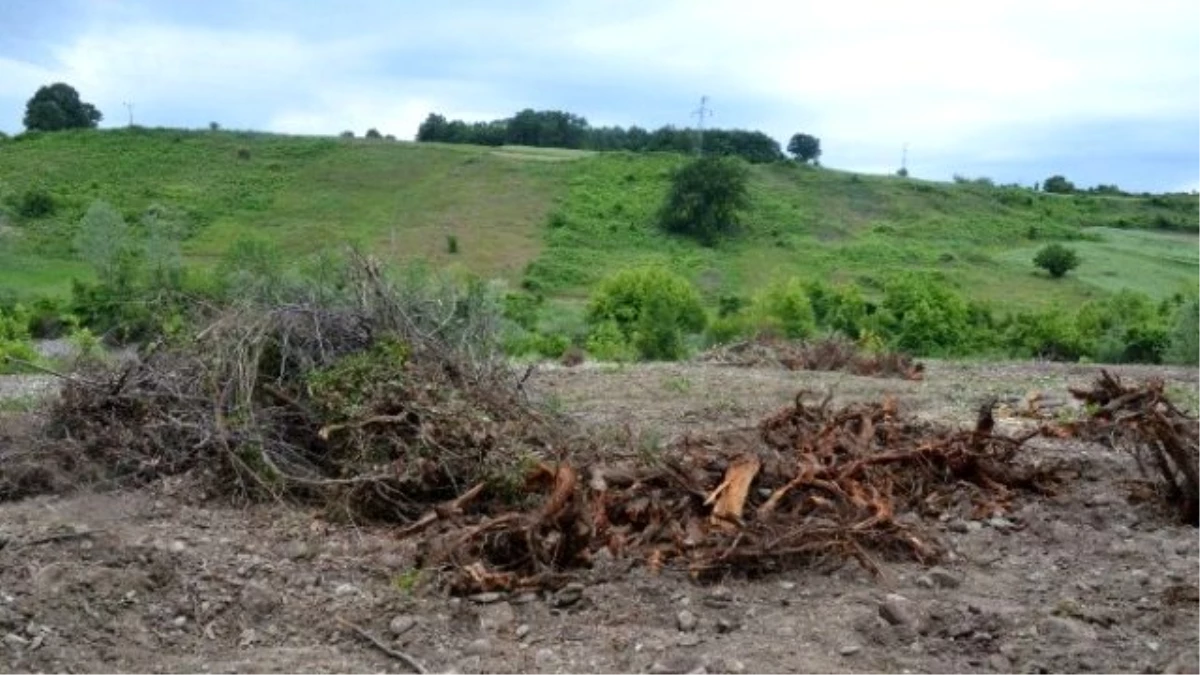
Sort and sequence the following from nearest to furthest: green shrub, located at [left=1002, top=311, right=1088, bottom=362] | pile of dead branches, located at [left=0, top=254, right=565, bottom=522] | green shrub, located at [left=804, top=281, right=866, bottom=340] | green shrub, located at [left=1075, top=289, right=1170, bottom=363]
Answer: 1. pile of dead branches, located at [left=0, top=254, right=565, bottom=522]
2. green shrub, located at [left=1075, top=289, right=1170, bottom=363]
3. green shrub, located at [left=1002, top=311, right=1088, bottom=362]
4. green shrub, located at [left=804, top=281, right=866, bottom=340]

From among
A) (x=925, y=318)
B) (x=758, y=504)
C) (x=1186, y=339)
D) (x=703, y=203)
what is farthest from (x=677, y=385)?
(x=703, y=203)

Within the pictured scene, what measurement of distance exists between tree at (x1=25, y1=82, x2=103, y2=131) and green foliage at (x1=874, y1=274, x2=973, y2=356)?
56.9 metres

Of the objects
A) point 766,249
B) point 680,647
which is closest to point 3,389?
point 680,647

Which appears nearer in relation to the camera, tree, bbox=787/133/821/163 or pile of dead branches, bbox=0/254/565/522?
pile of dead branches, bbox=0/254/565/522

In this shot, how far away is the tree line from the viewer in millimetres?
79250

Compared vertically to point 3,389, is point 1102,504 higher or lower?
higher

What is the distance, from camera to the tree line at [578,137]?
79.2 meters

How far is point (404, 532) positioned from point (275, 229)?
50.2 m

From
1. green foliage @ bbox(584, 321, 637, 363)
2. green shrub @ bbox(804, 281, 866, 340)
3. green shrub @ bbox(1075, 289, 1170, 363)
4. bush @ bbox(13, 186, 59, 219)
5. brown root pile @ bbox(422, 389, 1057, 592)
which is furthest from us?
bush @ bbox(13, 186, 59, 219)

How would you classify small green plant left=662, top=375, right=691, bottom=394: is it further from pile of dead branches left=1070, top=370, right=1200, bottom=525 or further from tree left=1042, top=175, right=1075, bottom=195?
tree left=1042, top=175, right=1075, bottom=195

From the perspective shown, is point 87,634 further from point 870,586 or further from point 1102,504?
point 1102,504

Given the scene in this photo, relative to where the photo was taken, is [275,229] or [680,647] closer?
[680,647]

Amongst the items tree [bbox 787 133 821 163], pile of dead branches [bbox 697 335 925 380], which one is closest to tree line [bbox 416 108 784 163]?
tree [bbox 787 133 821 163]

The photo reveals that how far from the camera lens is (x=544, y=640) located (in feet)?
14.2
